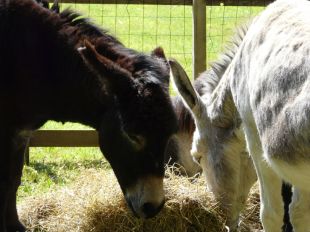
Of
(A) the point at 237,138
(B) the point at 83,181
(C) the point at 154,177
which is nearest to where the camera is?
(C) the point at 154,177

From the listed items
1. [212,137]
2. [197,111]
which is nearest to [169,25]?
[197,111]

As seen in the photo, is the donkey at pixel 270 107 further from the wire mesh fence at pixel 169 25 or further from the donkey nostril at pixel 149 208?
the wire mesh fence at pixel 169 25

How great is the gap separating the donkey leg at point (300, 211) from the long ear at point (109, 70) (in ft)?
4.36

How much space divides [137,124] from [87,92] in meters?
0.52

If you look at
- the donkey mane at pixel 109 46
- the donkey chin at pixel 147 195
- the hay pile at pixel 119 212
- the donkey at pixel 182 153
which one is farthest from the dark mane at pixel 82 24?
the donkey at pixel 182 153

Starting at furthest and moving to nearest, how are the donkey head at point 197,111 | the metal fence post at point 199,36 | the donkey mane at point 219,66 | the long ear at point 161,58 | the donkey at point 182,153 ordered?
1. the metal fence post at point 199,36
2. the donkey at point 182,153
3. the donkey mane at point 219,66
4. the donkey head at point 197,111
5. the long ear at point 161,58

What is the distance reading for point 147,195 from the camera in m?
4.22

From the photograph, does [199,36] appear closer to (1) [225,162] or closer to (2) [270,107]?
(1) [225,162]

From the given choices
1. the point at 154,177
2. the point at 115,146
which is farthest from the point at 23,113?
the point at 154,177

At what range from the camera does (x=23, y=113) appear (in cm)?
468

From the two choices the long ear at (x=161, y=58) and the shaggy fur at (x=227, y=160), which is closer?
the long ear at (x=161, y=58)

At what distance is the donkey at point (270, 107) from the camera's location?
3266mm

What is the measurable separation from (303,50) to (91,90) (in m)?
1.63

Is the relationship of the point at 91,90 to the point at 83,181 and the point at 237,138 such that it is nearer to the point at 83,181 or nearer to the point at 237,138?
the point at 237,138
